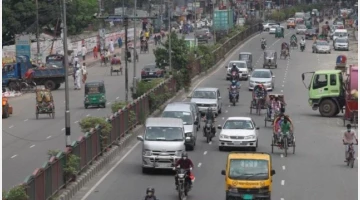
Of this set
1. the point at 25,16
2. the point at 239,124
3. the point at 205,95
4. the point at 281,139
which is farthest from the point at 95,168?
the point at 25,16

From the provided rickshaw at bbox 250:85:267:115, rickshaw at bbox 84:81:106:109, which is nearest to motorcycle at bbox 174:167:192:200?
rickshaw at bbox 250:85:267:115

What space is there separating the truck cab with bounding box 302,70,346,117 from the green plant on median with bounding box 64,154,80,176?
75.1 ft

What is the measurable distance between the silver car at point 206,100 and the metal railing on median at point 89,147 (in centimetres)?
192

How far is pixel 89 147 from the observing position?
33.1 m

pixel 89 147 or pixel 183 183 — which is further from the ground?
pixel 89 147

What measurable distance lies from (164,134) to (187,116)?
681 centimetres

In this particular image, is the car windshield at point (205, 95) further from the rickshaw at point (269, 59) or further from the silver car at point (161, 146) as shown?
the rickshaw at point (269, 59)

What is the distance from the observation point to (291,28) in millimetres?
147000

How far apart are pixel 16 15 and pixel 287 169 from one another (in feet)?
217

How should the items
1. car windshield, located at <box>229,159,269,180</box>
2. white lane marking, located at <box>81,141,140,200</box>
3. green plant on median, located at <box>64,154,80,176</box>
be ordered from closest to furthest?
car windshield, located at <box>229,159,269,180</box>, green plant on median, located at <box>64,154,80,176</box>, white lane marking, located at <box>81,141,140,200</box>

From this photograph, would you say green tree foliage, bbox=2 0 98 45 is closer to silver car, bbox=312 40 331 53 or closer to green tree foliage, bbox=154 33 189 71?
silver car, bbox=312 40 331 53

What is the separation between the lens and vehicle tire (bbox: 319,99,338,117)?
167ft

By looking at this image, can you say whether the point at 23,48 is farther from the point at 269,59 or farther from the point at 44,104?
the point at 44,104

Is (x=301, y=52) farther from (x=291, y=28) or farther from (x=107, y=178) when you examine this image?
(x=107, y=178)
